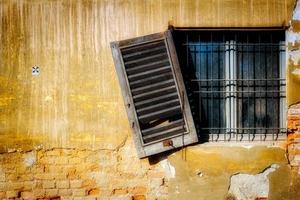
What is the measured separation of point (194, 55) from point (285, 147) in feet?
4.48

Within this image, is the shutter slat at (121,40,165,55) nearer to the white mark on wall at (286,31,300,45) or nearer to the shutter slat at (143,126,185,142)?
the shutter slat at (143,126,185,142)

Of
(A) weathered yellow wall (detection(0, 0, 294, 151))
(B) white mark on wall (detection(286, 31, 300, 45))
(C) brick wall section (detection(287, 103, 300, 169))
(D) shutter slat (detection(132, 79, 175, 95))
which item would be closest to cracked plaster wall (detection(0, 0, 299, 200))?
(A) weathered yellow wall (detection(0, 0, 294, 151))

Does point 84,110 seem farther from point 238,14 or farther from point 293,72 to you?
point 293,72

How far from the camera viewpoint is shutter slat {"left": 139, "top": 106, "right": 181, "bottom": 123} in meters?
3.74

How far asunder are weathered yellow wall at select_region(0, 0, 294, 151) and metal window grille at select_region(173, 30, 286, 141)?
1.73ft

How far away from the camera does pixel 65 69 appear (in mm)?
3836

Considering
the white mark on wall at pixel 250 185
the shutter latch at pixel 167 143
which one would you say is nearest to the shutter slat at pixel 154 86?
the shutter latch at pixel 167 143

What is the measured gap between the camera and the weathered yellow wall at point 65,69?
3.82m

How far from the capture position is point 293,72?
3.90m

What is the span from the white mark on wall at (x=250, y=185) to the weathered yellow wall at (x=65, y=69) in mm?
1234

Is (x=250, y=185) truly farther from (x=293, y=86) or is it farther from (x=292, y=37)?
(x=292, y=37)

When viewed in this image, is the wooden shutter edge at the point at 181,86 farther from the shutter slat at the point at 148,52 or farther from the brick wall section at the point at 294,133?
the brick wall section at the point at 294,133

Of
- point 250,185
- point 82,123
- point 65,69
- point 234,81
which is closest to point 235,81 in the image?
point 234,81

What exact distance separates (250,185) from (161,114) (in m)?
1.19
